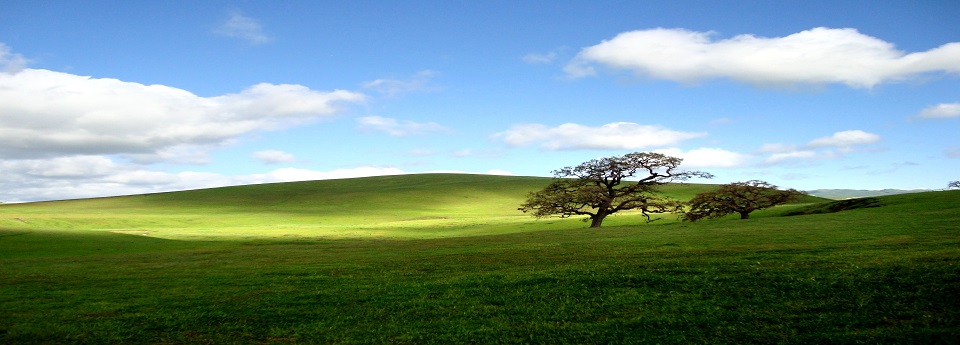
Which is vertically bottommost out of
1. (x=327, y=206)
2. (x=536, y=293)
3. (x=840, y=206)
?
(x=536, y=293)

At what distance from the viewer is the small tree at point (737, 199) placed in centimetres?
6044

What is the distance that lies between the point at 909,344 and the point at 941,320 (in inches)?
78.0

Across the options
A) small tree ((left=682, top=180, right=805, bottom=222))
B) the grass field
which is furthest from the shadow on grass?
the grass field

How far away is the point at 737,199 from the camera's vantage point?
61.4m

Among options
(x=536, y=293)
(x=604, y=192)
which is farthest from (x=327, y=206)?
(x=536, y=293)

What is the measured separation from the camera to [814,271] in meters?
17.8

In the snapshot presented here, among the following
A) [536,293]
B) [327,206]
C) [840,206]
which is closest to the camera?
[536,293]

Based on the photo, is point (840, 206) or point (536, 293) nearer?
point (536, 293)

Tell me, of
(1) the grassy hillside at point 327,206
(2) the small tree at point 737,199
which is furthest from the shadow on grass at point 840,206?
(1) the grassy hillside at point 327,206

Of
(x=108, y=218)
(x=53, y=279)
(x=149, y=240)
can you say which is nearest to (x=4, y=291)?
(x=53, y=279)

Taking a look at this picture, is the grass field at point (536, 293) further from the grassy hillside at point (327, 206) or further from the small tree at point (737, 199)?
the grassy hillside at point (327, 206)

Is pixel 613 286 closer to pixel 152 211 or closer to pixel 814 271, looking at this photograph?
pixel 814 271

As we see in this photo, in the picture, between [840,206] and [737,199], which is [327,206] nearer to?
[737,199]

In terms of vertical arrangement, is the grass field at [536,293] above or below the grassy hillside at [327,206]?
below
